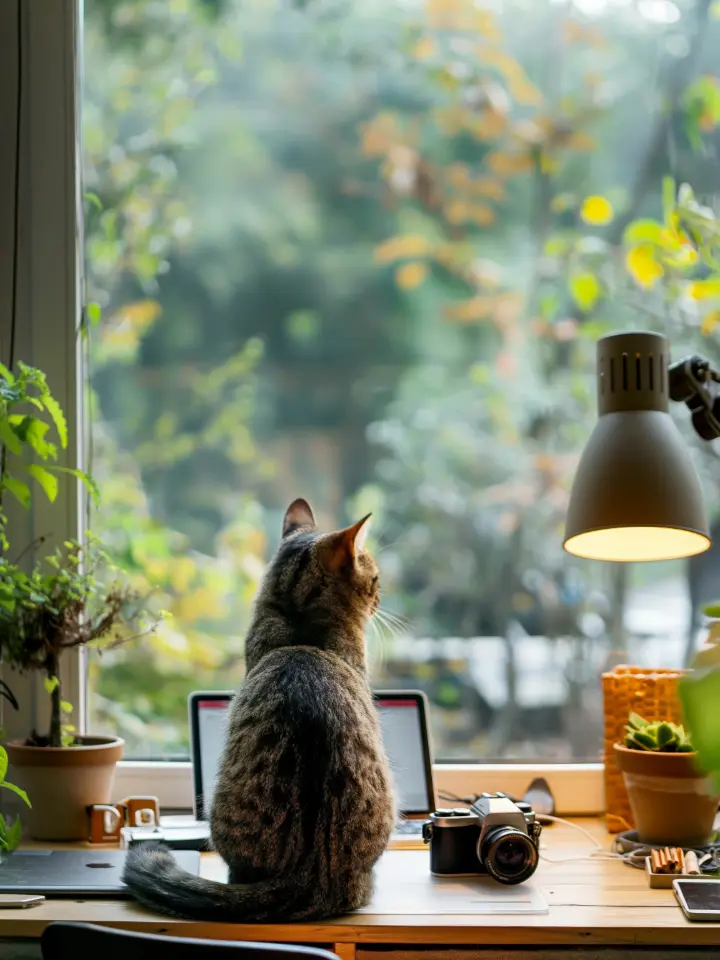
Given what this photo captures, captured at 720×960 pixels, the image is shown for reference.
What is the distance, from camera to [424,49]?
77.7 inches

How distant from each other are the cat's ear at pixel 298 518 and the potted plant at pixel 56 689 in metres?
0.32

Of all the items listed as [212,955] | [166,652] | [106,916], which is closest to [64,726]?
[166,652]

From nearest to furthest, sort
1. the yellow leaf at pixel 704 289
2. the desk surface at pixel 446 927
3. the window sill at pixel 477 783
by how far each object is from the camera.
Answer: the desk surface at pixel 446 927, the window sill at pixel 477 783, the yellow leaf at pixel 704 289

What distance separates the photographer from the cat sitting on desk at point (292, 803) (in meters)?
1.23

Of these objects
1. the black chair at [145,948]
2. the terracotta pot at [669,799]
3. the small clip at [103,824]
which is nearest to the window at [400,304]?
the small clip at [103,824]

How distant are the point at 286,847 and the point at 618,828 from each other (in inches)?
26.1

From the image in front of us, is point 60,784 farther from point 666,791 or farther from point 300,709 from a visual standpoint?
point 666,791

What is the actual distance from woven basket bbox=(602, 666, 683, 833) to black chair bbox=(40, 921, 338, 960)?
89cm

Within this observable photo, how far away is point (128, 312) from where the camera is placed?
1997 mm

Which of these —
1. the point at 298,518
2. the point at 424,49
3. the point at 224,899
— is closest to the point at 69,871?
the point at 224,899

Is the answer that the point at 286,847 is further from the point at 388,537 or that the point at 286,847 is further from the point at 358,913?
the point at 388,537

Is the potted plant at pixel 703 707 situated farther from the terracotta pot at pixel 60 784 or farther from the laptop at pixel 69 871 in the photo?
the terracotta pot at pixel 60 784

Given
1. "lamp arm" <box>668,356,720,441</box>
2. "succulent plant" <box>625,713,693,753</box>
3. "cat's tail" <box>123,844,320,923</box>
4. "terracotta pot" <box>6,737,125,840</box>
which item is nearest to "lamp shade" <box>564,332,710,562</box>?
"lamp arm" <box>668,356,720,441</box>

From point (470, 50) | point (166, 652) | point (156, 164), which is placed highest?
point (470, 50)
